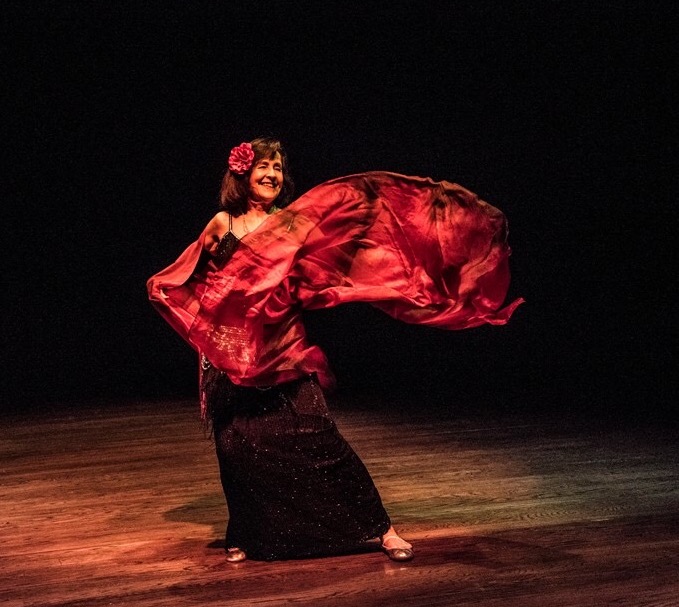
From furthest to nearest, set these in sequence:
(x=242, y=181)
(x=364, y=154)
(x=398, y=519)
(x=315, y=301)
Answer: (x=364, y=154)
(x=398, y=519)
(x=242, y=181)
(x=315, y=301)

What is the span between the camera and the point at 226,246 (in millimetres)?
2809

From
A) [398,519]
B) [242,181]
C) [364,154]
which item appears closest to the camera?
[242,181]

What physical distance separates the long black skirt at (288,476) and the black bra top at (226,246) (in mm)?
335

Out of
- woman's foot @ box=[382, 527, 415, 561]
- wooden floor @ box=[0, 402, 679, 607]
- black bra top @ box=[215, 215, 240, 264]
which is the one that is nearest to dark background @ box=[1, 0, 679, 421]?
wooden floor @ box=[0, 402, 679, 607]

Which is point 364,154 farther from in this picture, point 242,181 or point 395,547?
point 395,547

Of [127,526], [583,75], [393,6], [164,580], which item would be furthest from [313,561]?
[583,75]

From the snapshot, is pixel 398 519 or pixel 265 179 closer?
pixel 265 179

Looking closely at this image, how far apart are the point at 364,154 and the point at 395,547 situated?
398 centimetres

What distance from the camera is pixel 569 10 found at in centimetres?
595

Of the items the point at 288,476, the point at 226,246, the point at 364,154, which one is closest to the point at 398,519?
the point at 288,476

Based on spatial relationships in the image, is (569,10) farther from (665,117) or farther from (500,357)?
(500,357)

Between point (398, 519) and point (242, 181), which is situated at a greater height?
point (242, 181)

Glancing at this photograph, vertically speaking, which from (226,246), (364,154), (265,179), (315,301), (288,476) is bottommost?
(288,476)

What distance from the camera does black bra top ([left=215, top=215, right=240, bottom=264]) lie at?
2.79 metres
